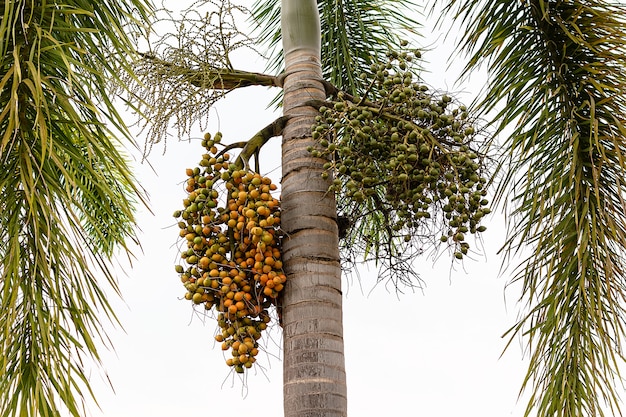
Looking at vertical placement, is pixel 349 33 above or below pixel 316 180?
above

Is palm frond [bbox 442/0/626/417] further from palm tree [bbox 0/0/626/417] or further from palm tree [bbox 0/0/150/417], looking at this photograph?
palm tree [bbox 0/0/150/417]

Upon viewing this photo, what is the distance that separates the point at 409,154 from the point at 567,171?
71cm

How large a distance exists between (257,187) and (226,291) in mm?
451

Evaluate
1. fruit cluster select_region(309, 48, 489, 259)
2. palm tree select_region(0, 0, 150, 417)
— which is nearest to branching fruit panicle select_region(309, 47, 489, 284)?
fruit cluster select_region(309, 48, 489, 259)

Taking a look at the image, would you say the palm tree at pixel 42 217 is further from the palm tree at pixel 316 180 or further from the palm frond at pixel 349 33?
the palm frond at pixel 349 33

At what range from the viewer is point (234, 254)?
3.39 meters

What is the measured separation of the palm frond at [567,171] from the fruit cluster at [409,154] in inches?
10.6

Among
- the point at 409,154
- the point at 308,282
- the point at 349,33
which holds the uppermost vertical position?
the point at 349,33

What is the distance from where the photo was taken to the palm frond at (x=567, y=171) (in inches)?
131

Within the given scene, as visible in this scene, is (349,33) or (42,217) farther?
(349,33)

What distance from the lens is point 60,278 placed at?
2803 mm

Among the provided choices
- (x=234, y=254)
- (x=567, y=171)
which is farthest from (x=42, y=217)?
(x=567, y=171)

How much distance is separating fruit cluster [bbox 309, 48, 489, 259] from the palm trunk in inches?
5.0

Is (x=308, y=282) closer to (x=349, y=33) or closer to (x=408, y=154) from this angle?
(x=408, y=154)
